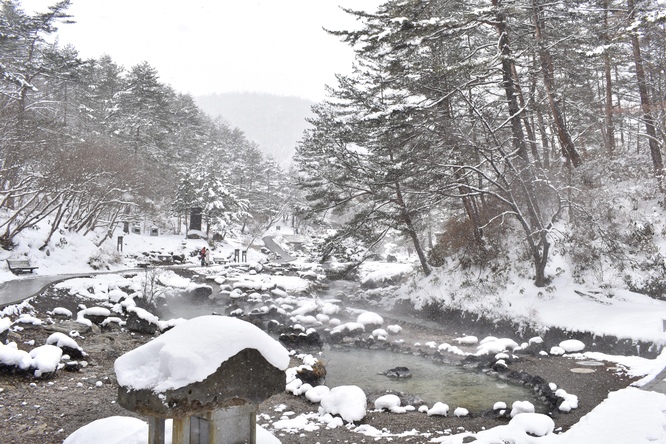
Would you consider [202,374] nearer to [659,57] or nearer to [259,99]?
[659,57]

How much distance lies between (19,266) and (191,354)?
1834 cm

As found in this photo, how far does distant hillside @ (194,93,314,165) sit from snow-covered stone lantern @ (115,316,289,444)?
150030 millimetres

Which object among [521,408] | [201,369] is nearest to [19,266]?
[201,369]

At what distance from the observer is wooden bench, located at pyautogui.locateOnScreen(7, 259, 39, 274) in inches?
699

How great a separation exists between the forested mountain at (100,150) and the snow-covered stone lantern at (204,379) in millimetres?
16758

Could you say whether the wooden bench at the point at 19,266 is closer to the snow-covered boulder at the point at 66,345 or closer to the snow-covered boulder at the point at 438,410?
the snow-covered boulder at the point at 66,345

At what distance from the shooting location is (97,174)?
854 inches

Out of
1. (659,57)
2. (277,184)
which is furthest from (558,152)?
(277,184)

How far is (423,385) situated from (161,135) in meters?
34.6

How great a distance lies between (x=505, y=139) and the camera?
1822 centimetres

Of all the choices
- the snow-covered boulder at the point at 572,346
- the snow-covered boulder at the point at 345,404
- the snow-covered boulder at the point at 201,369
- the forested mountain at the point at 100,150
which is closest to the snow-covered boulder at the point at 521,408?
the snow-covered boulder at the point at 345,404

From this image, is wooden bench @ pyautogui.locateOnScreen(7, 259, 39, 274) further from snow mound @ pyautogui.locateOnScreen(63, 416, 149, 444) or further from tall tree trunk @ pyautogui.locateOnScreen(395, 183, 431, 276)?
tall tree trunk @ pyautogui.locateOnScreen(395, 183, 431, 276)

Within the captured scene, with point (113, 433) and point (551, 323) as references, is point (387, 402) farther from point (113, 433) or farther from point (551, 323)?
point (551, 323)

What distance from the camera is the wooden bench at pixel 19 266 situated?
699 inches
